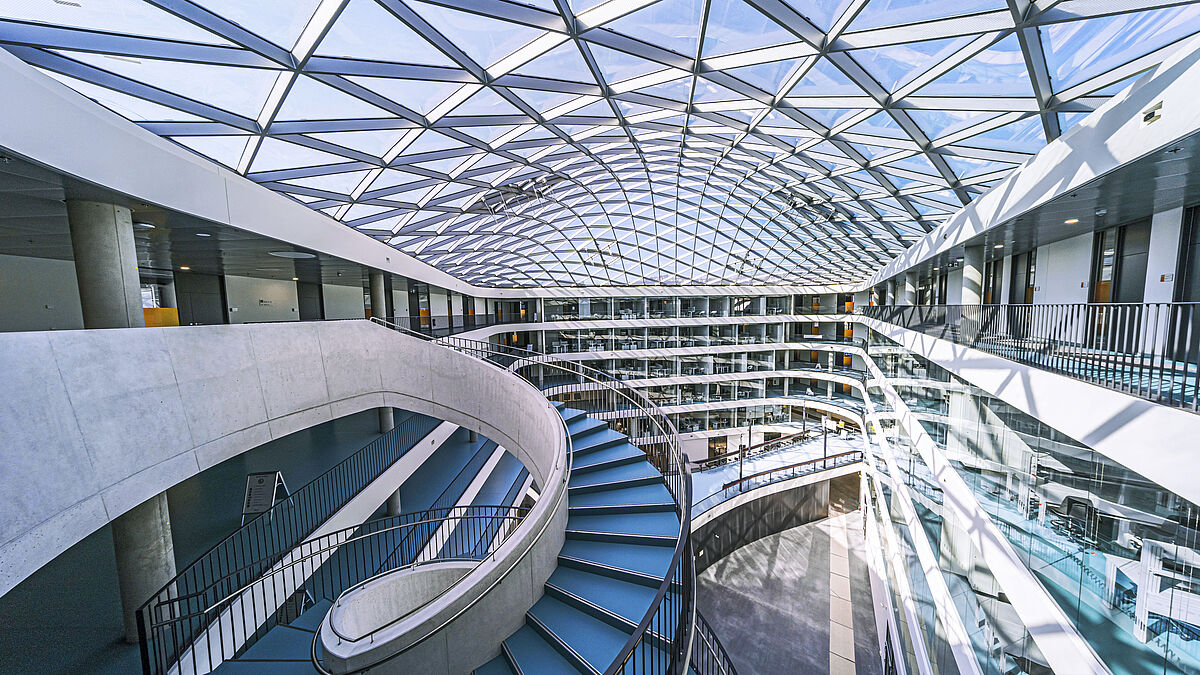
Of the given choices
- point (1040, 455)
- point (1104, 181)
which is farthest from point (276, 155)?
point (1040, 455)

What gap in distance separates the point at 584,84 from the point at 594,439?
9603mm

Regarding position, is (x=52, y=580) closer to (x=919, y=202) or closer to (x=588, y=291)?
(x=919, y=202)

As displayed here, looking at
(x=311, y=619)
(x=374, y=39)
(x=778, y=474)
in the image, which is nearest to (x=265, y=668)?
(x=311, y=619)

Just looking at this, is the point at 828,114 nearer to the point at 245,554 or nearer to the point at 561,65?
the point at 561,65

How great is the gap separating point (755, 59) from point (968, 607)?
14269 millimetres

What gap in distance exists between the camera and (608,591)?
716 cm

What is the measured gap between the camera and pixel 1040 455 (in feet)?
31.2

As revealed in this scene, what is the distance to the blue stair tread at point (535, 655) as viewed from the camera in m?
6.14

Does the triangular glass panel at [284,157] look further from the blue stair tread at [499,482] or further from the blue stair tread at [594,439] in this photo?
the blue stair tread at [499,482]

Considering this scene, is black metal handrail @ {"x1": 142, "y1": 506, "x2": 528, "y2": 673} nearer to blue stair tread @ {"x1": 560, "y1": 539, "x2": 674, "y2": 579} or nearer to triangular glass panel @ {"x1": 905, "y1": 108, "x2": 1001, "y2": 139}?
blue stair tread @ {"x1": 560, "y1": 539, "x2": 674, "y2": 579}

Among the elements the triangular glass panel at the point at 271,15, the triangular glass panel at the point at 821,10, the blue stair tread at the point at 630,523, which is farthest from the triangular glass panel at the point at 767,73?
the blue stair tread at the point at 630,523

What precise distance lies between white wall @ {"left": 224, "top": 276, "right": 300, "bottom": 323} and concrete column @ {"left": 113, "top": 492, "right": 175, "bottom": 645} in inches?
567

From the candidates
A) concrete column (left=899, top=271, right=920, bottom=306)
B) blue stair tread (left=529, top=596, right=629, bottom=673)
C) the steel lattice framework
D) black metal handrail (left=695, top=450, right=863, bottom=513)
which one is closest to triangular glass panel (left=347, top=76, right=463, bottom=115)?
the steel lattice framework

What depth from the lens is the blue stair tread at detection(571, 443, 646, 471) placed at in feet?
35.2
